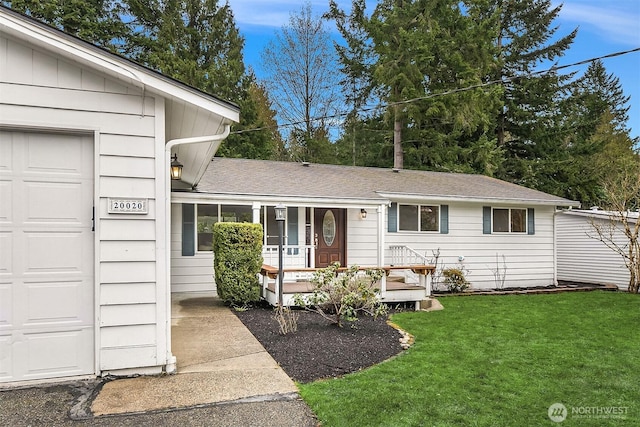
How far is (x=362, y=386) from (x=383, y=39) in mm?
17390

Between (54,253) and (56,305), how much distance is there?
0.45m

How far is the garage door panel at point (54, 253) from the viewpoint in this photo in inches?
143

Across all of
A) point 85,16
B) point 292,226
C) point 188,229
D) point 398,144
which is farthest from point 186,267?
point 85,16

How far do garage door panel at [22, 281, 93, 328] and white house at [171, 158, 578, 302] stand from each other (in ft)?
14.0

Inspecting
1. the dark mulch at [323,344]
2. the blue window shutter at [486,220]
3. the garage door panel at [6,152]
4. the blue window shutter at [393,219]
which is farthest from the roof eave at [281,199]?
the garage door panel at [6,152]

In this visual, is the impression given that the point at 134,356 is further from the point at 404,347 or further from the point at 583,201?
the point at 583,201

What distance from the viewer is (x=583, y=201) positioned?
2102 centimetres

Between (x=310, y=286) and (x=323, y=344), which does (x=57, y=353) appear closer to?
(x=323, y=344)

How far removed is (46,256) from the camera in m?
3.67

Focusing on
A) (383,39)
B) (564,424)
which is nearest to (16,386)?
(564,424)

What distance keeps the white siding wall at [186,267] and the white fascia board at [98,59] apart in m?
5.53

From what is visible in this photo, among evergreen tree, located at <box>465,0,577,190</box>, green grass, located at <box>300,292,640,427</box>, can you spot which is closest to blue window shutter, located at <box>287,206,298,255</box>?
green grass, located at <box>300,292,640,427</box>

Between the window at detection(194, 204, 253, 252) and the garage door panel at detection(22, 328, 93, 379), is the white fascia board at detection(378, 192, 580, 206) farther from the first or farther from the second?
the garage door panel at detection(22, 328, 93, 379)

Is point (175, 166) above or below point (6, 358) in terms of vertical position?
above
